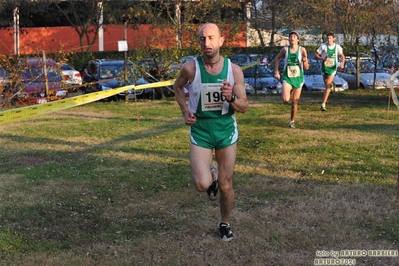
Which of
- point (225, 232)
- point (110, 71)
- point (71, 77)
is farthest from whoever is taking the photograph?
point (110, 71)

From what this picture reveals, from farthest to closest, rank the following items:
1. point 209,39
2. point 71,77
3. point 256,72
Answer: point 256,72 → point 71,77 → point 209,39

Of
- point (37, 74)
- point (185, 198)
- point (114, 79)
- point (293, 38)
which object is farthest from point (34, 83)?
point (185, 198)

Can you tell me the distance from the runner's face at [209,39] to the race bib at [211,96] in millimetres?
288

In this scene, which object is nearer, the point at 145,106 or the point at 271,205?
A: the point at 271,205

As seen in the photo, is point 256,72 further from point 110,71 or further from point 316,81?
point 110,71

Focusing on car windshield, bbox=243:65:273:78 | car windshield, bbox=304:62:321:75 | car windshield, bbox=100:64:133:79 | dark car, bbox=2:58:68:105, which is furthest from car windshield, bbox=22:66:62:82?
car windshield, bbox=304:62:321:75

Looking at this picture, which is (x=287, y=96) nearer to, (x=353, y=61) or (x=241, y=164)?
Answer: (x=241, y=164)

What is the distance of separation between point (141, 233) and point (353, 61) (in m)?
17.8

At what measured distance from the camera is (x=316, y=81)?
74.4ft

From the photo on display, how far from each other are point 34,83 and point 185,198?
12.3 metres

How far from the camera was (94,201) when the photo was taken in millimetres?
7574

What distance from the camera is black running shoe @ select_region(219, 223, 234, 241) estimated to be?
241 inches

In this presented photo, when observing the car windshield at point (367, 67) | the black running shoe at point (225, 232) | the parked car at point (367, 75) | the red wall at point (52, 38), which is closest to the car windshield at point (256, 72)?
the parked car at point (367, 75)

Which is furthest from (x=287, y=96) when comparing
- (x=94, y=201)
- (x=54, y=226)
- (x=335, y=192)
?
(x=54, y=226)
